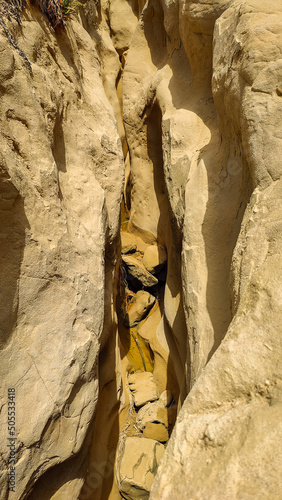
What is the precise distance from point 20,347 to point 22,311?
0.19m

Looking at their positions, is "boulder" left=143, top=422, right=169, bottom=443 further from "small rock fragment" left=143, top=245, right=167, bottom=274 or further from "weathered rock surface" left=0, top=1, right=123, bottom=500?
"small rock fragment" left=143, top=245, right=167, bottom=274

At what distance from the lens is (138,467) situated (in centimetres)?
263

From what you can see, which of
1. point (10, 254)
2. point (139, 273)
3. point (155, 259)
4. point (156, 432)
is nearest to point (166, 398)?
point (156, 432)

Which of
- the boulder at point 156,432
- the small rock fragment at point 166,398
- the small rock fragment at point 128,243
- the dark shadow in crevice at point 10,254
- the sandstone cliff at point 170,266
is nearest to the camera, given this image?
the sandstone cliff at point 170,266

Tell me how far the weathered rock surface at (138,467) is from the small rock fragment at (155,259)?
181 centimetres

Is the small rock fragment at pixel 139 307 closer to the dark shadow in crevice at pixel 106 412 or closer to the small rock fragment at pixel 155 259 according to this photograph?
the small rock fragment at pixel 155 259

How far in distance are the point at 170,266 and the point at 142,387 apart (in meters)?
1.28

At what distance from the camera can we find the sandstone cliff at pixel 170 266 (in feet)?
3.67

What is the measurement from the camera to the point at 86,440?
214 cm

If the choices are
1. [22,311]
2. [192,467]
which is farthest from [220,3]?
[192,467]

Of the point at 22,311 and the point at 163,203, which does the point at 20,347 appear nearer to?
the point at 22,311

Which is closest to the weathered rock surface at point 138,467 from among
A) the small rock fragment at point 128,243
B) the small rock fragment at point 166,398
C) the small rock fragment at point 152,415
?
the small rock fragment at point 152,415

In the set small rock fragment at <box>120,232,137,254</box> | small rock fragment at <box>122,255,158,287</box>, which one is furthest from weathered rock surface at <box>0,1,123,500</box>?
small rock fragment at <box>120,232,137,254</box>

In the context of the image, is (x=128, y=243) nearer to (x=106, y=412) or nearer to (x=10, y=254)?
(x=106, y=412)
